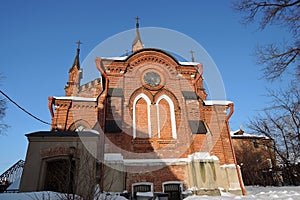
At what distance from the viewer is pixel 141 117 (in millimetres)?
12797

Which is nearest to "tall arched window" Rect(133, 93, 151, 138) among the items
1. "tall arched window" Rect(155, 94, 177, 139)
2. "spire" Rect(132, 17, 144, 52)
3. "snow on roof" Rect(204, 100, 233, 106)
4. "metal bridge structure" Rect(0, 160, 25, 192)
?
"tall arched window" Rect(155, 94, 177, 139)

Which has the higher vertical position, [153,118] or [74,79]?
[74,79]

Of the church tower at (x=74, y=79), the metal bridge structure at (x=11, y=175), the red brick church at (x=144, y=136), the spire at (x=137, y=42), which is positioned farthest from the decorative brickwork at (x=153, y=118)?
the spire at (x=137, y=42)

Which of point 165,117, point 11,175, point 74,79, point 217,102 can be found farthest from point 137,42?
point 11,175

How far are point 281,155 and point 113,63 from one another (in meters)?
16.6

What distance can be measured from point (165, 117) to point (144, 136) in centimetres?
180

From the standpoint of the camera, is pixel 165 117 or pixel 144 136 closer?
pixel 144 136

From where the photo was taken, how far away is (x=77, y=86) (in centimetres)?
2286

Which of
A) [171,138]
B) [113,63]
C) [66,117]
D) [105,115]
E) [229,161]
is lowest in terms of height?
[229,161]

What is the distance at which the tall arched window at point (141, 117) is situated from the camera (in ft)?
40.5

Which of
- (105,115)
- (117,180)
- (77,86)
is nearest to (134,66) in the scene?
(105,115)

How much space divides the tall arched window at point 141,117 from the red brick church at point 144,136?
6 cm

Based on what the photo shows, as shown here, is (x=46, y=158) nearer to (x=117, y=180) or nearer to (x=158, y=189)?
(x=117, y=180)

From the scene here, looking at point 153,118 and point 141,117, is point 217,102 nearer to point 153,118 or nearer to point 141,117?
point 153,118
